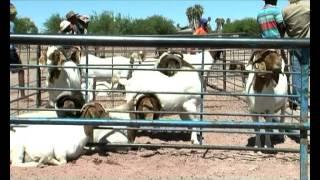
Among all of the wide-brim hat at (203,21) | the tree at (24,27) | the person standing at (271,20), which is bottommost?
the person standing at (271,20)

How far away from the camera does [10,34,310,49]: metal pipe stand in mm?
2801

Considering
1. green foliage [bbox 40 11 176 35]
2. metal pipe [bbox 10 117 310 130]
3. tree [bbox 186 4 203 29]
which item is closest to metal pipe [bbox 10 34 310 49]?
metal pipe [bbox 10 117 310 130]

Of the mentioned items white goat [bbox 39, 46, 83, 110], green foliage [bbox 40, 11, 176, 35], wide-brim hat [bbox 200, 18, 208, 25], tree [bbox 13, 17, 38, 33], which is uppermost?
green foliage [bbox 40, 11, 176, 35]

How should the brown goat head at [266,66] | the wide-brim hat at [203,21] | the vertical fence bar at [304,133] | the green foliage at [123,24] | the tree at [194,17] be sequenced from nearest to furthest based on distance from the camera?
the vertical fence bar at [304,133], the brown goat head at [266,66], the wide-brim hat at [203,21], the tree at [194,17], the green foliage at [123,24]

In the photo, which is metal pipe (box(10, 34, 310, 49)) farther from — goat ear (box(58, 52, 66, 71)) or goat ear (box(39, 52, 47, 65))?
goat ear (box(39, 52, 47, 65))

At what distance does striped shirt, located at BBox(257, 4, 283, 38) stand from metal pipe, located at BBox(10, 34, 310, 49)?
14.8 ft

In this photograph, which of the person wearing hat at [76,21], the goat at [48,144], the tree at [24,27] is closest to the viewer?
the goat at [48,144]

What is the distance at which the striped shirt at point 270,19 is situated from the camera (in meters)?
7.29

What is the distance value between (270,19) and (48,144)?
3.56 m

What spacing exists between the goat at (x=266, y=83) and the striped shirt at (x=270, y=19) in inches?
30.6

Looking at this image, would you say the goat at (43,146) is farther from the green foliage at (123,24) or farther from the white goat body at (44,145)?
the green foliage at (123,24)

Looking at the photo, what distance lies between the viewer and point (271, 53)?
6.27m

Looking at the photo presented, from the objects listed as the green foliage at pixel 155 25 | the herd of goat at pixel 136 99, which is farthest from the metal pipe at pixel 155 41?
the green foliage at pixel 155 25

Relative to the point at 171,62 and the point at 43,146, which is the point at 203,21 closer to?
the point at 171,62
